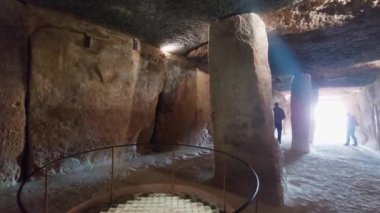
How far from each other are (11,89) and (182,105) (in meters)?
4.30

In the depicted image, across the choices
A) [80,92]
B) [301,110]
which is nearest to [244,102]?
[80,92]

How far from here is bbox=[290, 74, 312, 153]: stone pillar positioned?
7.50 m

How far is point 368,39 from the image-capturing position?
4.09 metres

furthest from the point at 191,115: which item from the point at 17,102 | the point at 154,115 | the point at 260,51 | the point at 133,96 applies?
the point at 17,102

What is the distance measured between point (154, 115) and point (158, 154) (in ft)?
3.32

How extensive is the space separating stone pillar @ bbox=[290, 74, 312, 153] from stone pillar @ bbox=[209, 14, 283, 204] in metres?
4.58

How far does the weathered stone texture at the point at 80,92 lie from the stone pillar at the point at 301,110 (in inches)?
191

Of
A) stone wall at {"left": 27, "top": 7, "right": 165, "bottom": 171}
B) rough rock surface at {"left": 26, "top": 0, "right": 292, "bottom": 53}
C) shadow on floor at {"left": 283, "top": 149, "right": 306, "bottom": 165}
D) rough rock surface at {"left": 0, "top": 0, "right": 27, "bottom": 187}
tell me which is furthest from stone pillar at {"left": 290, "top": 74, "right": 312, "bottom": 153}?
rough rock surface at {"left": 0, "top": 0, "right": 27, "bottom": 187}

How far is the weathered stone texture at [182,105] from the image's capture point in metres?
6.62

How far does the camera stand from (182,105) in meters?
7.02

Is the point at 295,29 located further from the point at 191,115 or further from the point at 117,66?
the point at 191,115

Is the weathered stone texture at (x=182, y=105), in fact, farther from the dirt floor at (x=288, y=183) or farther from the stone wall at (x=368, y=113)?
the stone wall at (x=368, y=113)

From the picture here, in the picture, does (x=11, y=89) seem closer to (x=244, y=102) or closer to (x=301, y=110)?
(x=244, y=102)

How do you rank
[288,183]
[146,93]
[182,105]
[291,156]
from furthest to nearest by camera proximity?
[182,105], [291,156], [146,93], [288,183]
